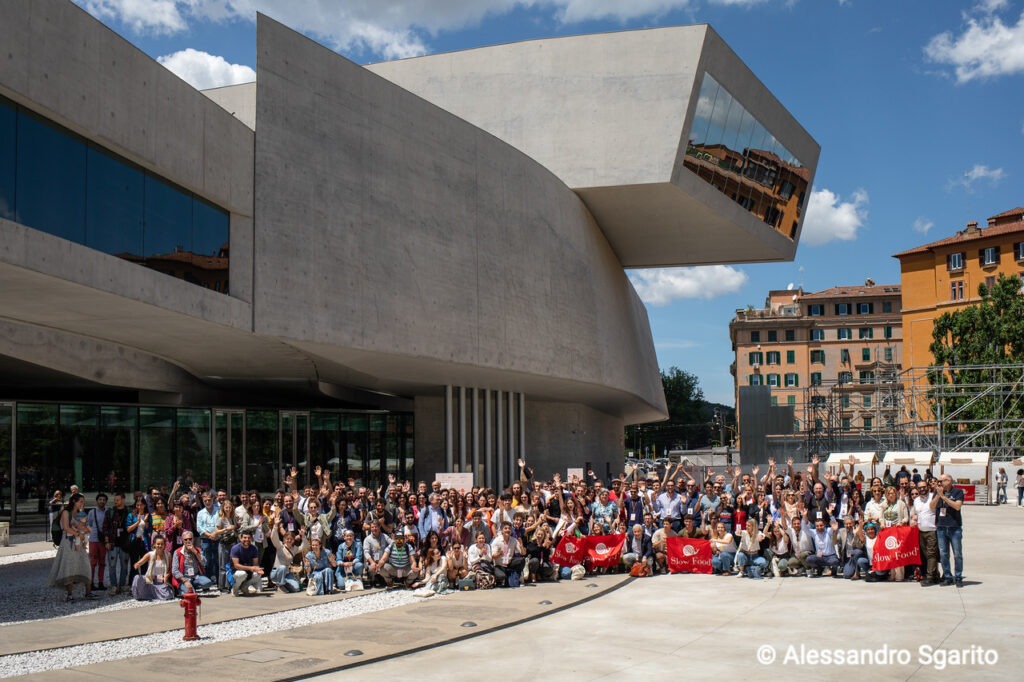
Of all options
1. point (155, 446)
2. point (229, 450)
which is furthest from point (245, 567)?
point (229, 450)

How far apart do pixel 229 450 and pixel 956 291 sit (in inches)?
2629

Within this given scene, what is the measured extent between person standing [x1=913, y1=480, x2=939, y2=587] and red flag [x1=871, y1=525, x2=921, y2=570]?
18cm

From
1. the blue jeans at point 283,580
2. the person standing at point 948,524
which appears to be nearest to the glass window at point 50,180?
the blue jeans at point 283,580

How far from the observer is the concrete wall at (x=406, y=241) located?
20.9 meters

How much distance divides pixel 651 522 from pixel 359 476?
19093 millimetres

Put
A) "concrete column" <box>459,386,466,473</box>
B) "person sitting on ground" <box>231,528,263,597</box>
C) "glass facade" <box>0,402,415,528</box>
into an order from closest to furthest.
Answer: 1. "person sitting on ground" <box>231,528,263,597</box>
2. "glass facade" <box>0,402,415,528</box>
3. "concrete column" <box>459,386,466,473</box>

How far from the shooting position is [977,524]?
27.1 m

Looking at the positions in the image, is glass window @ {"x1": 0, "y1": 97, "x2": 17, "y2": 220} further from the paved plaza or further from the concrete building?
the paved plaza

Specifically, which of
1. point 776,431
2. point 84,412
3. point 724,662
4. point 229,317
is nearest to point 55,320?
point 229,317

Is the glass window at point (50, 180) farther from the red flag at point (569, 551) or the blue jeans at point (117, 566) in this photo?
the red flag at point (569, 551)

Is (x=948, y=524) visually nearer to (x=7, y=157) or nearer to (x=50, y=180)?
(x=50, y=180)

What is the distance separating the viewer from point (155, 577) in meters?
15.1

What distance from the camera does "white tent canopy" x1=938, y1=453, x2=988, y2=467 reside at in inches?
1486

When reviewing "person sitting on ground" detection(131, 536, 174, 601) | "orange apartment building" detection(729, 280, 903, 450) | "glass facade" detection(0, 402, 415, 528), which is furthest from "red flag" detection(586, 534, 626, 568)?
"orange apartment building" detection(729, 280, 903, 450)
